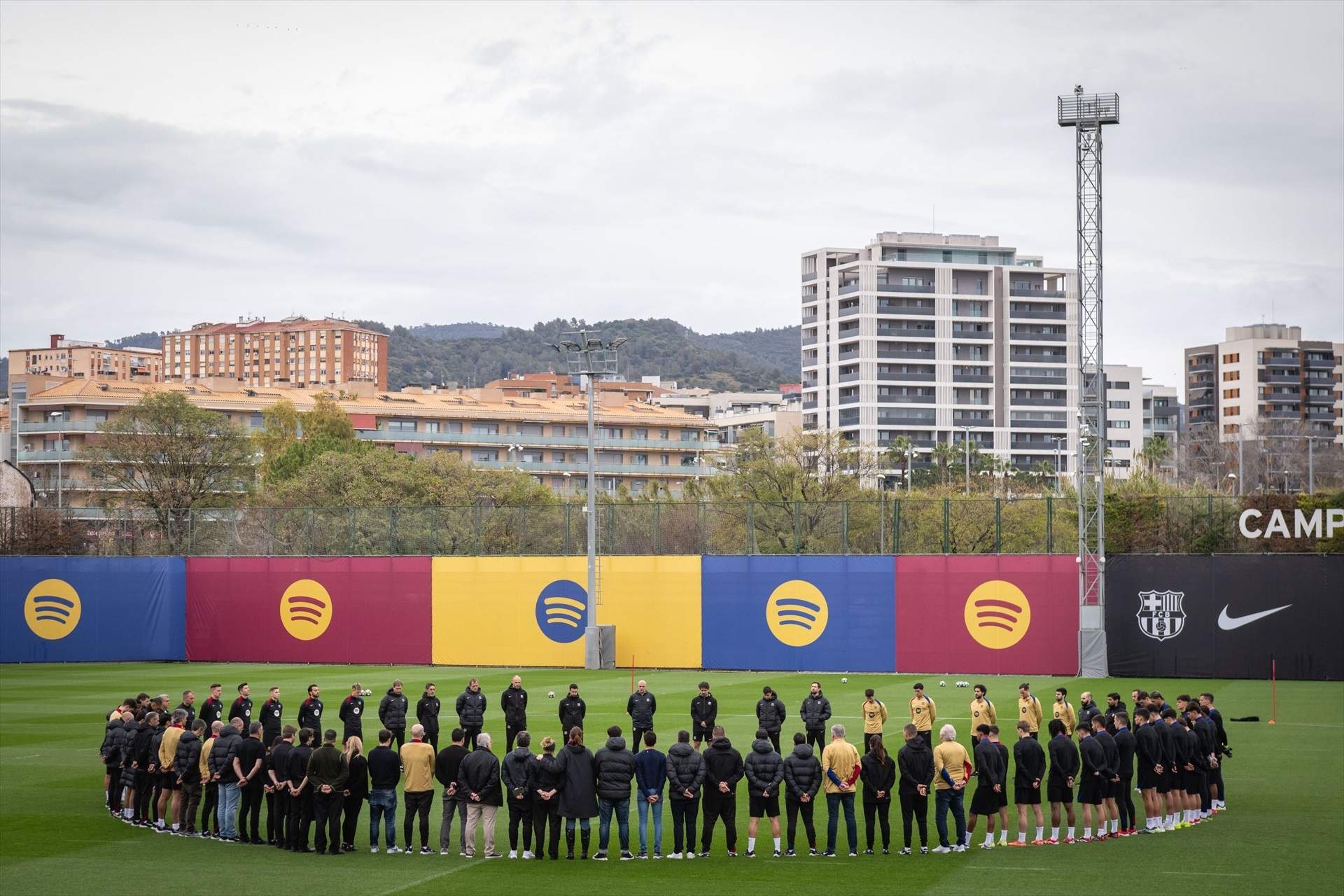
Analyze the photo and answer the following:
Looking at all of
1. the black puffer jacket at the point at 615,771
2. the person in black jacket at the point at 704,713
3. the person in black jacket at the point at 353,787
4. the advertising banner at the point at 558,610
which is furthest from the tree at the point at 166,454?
the black puffer jacket at the point at 615,771

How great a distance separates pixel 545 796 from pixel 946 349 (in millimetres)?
125778

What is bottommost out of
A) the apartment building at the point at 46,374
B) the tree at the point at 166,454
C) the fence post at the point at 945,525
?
the fence post at the point at 945,525

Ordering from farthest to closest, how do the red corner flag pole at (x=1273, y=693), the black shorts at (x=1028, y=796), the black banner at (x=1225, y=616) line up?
the black banner at (x=1225, y=616)
the red corner flag pole at (x=1273, y=693)
the black shorts at (x=1028, y=796)

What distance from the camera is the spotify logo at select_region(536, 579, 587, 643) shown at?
1951 inches

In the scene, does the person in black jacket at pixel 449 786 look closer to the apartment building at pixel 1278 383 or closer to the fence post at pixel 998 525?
the fence post at pixel 998 525

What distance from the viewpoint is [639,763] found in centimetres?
1789

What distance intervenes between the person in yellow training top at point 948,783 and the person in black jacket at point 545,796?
4.62 m

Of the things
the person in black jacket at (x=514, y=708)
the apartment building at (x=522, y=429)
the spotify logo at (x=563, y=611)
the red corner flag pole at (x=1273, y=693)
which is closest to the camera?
the person in black jacket at (x=514, y=708)

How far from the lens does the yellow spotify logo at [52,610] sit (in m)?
54.8

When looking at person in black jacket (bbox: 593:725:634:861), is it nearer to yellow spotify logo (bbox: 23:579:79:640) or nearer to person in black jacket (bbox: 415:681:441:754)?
person in black jacket (bbox: 415:681:441:754)

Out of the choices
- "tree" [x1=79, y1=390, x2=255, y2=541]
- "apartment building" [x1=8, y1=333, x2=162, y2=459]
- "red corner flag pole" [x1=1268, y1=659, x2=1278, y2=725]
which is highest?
"apartment building" [x1=8, y1=333, x2=162, y2=459]

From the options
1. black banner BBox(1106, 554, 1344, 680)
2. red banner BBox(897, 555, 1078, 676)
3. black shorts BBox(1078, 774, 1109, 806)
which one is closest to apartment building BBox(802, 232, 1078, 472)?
red banner BBox(897, 555, 1078, 676)

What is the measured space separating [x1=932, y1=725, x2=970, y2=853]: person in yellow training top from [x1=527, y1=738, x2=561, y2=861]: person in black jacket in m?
4.62

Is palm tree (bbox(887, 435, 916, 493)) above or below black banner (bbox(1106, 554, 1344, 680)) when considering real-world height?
above
